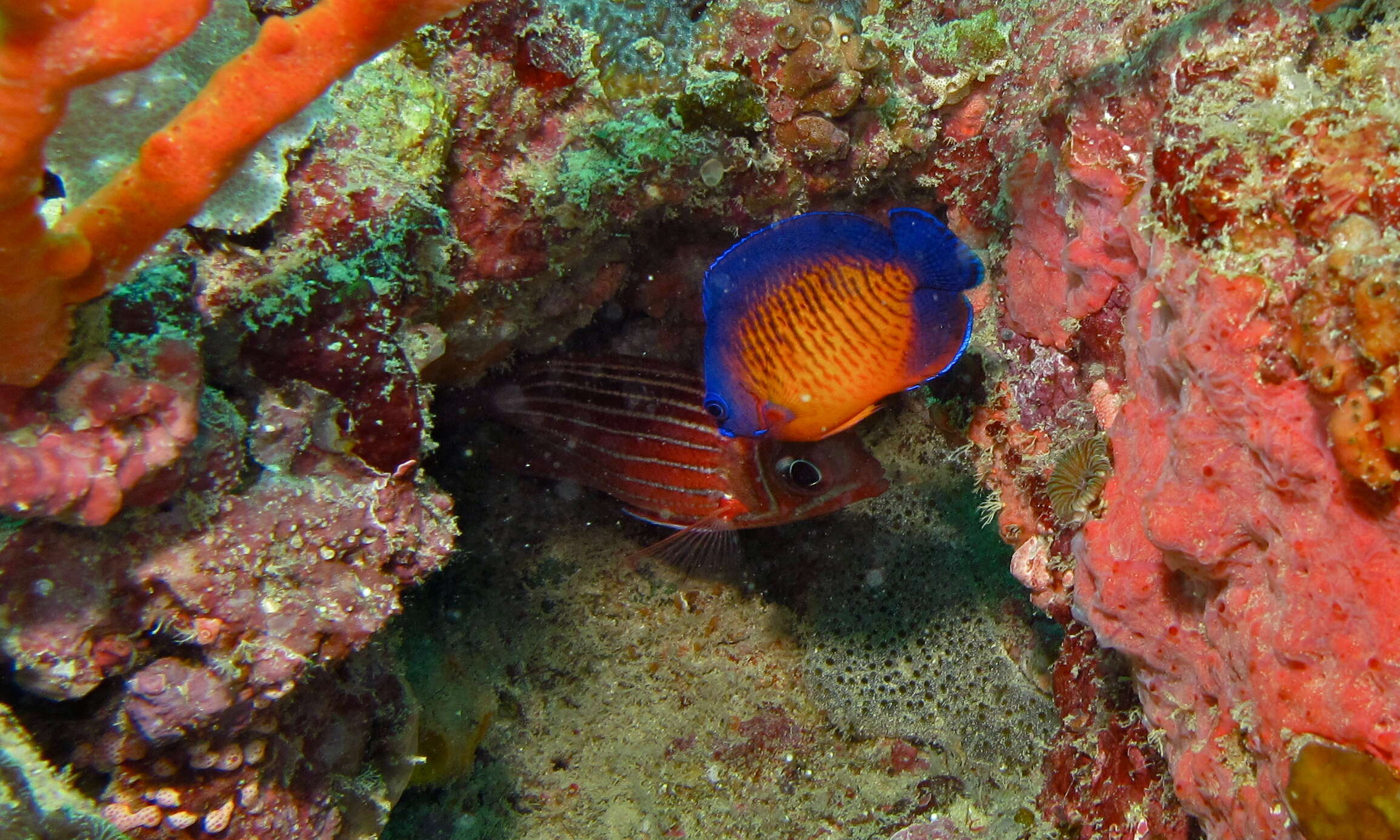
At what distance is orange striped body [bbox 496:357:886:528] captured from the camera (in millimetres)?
3744

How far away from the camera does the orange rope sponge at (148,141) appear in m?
1.22

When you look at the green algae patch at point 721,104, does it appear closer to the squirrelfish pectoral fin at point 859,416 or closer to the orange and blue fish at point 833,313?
the orange and blue fish at point 833,313

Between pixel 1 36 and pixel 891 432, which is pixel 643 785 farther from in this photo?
pixel 1 36

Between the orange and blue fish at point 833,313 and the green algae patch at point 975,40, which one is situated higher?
the green algae patch at point 975,40

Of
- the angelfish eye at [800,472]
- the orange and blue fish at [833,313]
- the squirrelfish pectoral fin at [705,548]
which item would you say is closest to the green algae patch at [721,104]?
the orange and blue fish at [833,313]

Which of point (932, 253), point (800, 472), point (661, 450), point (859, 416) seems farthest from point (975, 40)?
point (661, 450)

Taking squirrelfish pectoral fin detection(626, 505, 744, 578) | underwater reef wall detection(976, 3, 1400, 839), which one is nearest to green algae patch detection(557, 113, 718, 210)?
underwater reef wall detection(976, 3, 1400, 839)

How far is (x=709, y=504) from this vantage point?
4000mm

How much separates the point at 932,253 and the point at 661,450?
2016mm

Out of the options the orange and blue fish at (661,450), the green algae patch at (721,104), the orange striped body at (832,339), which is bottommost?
the orange and blue fish at (661,450)

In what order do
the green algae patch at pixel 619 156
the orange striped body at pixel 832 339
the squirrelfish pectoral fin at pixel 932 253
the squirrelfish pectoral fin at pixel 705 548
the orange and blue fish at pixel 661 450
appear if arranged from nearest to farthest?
the squirrelfish pectoral fin at pixel 932 253, the orange striped body at pixel 832 339, the green algae patch at pixel 619 156, the orange and blue fish at pixel 661 450, the squirrelfish pectoral fin at pixel 705 548

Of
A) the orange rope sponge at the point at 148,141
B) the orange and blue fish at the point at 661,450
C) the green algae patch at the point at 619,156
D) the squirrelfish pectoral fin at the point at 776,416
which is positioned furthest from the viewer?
the orange and blue fish at the point at 661,450

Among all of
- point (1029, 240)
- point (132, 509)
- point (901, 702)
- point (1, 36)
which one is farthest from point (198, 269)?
point (901, 702)

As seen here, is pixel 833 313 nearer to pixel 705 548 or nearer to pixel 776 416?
pixel 776 416
